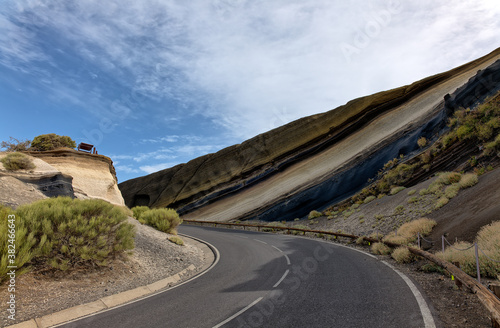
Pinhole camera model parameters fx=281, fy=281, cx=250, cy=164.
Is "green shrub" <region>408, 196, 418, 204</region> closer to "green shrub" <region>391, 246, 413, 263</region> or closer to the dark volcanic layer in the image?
"green shrub" <region>391, 246, 413, 263</region>

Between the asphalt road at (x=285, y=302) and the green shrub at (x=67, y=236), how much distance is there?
99.7 inches

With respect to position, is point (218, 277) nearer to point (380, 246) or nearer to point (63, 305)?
point (63, 305)

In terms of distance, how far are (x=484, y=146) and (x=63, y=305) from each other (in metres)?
23.4

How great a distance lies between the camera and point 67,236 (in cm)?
835

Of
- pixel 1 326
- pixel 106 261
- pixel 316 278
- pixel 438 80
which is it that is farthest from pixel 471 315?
pixel 438 80

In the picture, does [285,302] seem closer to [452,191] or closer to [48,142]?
[452,191]

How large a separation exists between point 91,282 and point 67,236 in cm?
156

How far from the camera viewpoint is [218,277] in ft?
31.6

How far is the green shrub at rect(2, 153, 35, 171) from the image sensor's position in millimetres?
14445

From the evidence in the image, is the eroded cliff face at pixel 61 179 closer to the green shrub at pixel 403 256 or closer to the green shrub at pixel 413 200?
the green shrub at pixel 403 256

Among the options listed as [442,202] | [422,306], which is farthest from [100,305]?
[442,202]

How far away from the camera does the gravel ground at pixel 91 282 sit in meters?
6.25

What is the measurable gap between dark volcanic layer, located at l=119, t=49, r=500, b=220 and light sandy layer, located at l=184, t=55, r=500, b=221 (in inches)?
5.7

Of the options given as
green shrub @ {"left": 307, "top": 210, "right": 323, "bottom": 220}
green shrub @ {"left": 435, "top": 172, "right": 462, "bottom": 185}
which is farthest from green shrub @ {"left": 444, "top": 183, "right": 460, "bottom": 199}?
green shrub @ {"left": 307, "top": 210, "right": 323, "bottom": 220}
